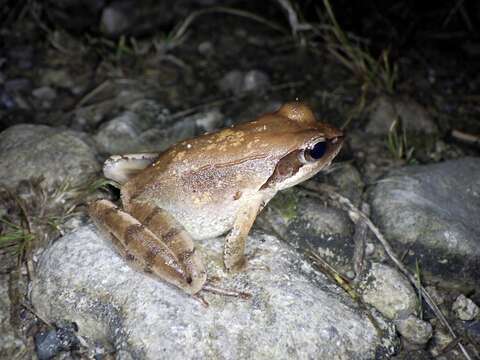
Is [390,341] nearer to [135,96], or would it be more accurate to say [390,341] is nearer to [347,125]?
[347,125]

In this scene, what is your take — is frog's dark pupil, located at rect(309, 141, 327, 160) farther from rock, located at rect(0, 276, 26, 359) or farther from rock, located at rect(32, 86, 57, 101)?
rock, located at rect(32, 86, 57, 101)

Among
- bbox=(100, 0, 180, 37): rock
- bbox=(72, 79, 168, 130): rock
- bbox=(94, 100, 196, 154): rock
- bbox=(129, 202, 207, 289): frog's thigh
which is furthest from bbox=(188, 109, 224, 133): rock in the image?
bbox=(129, 202, 207, 289): frog's thigh

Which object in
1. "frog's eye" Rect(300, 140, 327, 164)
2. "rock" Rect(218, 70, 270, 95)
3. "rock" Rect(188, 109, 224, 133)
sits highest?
"frog's eye" Rect(300, 140, 327, 164)

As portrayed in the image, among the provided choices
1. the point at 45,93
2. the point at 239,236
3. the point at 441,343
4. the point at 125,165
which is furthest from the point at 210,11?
the point at 441,343

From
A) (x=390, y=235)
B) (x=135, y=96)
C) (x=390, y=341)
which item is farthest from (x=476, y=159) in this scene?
(x=135, y=96)

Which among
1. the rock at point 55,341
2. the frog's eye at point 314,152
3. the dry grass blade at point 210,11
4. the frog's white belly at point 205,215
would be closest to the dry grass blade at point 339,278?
the frog's white belly at point 205,215

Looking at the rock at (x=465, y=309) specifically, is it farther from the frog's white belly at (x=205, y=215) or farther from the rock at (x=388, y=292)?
the frog's white belly at (x=205, y=215)

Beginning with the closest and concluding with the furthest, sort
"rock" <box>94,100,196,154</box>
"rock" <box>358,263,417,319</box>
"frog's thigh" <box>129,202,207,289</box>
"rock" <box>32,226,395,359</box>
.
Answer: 1. "rock" <box>32,226,395,359</box>
2. "frog's thigh" <box>129,202,207,289</box>
3. "rock" <box>358,263,417,319</box>
4. "rock" <box>94,100,196,154</box>
